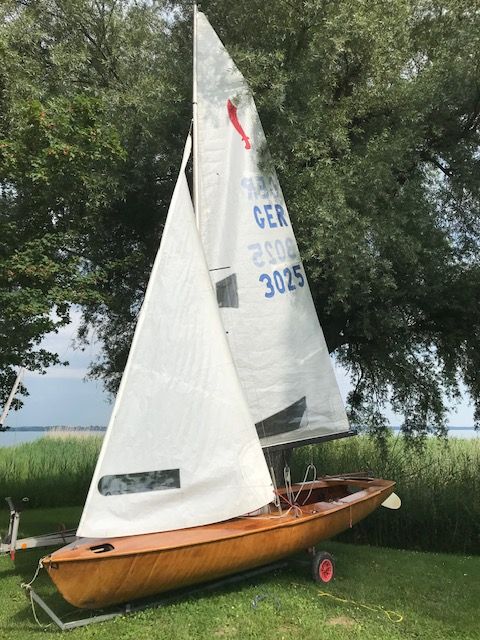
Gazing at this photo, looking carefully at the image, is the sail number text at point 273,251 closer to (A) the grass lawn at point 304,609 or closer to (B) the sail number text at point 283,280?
(B) the sail number text at point 283,280

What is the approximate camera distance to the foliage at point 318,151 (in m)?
7.95

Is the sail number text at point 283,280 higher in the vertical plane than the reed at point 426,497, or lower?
higher

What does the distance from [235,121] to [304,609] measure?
19.2 feet

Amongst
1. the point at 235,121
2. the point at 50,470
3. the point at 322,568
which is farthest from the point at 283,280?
the point at 50,470

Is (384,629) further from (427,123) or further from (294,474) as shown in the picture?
(427,123)

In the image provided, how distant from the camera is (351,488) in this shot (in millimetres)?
8172

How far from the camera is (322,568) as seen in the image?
6.59 metres

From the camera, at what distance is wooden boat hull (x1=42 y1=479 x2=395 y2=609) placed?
4879mm

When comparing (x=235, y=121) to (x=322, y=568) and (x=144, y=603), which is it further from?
(x=144, y=603)

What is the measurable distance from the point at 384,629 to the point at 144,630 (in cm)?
207

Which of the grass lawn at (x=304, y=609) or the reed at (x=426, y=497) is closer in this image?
the grass lawn at (x=304, y=609)

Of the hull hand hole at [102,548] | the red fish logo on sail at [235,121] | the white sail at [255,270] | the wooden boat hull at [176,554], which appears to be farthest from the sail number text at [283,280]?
the hull hand hole at [102,548]

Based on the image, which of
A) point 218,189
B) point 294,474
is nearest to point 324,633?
point 218,189

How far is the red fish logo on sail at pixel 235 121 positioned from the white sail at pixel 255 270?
13mm
